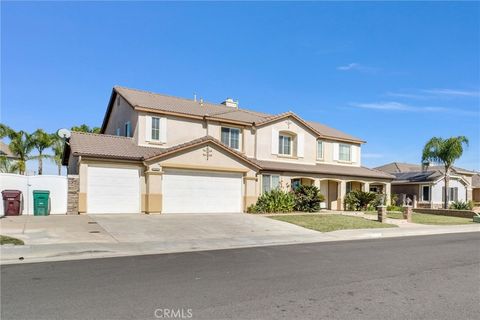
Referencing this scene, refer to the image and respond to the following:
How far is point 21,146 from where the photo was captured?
3591 cm

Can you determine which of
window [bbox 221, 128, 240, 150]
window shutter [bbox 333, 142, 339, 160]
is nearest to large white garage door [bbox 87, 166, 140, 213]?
window [bbox 221, 128, 240, 150]

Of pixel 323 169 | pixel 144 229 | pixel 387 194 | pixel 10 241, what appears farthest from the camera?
pixel 387 194

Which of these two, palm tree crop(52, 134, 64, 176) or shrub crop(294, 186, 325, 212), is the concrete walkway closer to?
shrub crop(294, 186, 325, 212)

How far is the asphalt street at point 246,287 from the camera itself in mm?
6094

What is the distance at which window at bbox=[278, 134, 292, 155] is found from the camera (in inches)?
1197

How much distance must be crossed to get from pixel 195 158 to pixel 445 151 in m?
24.0

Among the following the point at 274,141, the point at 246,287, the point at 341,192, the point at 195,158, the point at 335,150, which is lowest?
the point at 246,287

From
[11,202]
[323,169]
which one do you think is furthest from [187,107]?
[11,202]

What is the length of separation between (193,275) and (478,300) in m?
5.30

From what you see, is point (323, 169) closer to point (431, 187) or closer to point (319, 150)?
point (319, 150)

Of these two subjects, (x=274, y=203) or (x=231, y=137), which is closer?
(x=274, y=203)

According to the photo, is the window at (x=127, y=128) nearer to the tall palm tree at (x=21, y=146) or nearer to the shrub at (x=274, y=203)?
the shrub at (x=274, y=203)

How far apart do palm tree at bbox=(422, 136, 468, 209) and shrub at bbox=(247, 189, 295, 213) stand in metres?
17.5

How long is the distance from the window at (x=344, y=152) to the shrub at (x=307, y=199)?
8122 millimetres
